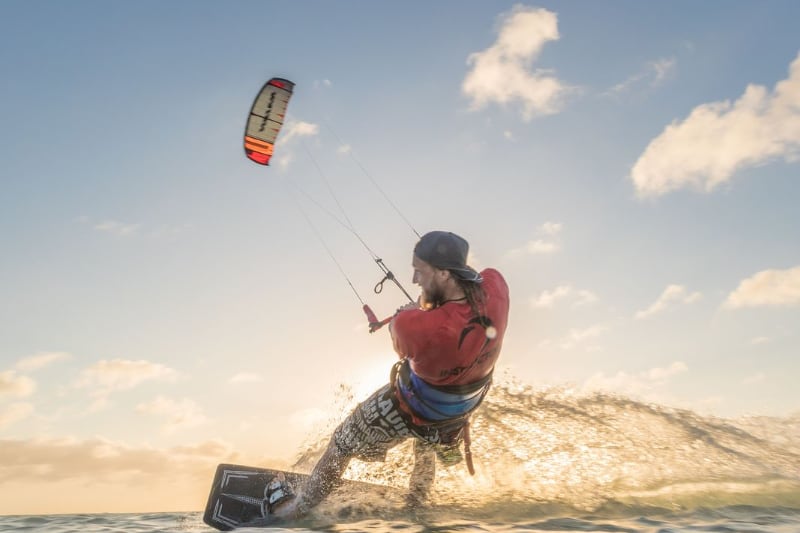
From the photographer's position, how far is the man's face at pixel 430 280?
4.09m

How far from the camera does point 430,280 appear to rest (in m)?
4.11

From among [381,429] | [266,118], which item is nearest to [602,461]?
[381,429]

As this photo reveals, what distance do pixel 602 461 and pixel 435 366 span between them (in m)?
4.17

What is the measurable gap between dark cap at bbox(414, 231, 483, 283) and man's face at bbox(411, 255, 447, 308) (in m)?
0.04

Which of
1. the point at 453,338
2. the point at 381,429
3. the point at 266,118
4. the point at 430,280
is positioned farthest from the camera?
the point at 266,118

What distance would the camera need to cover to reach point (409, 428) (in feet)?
16.7

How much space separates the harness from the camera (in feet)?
15.0

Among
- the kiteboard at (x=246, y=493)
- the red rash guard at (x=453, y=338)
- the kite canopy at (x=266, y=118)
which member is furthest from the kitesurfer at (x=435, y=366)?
the kite canopy at (x=266, y=118)

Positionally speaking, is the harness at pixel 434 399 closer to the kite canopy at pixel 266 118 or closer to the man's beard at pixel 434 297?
the man's beard at pixel 434 297

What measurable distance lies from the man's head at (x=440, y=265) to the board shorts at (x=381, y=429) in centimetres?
143

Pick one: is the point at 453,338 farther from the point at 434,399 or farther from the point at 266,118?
the point at 266,118

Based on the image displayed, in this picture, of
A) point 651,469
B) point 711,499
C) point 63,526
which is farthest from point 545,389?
point 63,526

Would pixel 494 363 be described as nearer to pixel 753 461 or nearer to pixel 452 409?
pixel 452 409

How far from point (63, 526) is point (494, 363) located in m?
8.29
